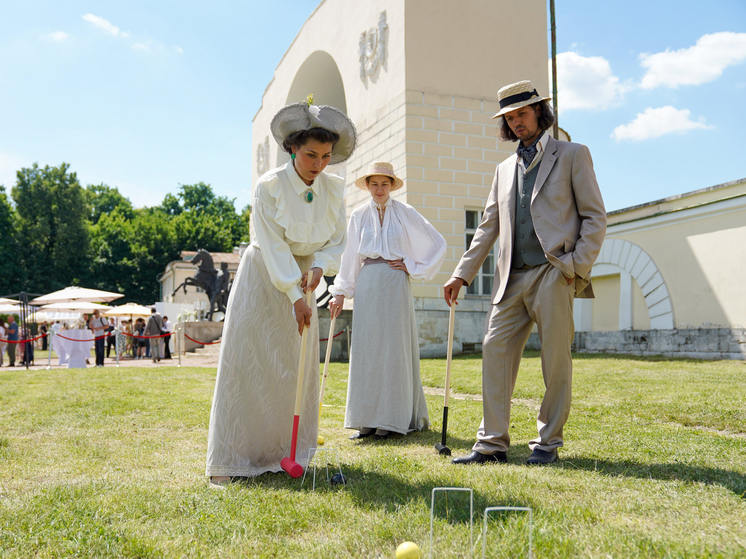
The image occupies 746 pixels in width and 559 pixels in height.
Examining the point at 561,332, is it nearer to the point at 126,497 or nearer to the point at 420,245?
the point at 420,245

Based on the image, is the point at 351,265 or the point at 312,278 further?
the point at 351,265

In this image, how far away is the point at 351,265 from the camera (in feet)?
18.0

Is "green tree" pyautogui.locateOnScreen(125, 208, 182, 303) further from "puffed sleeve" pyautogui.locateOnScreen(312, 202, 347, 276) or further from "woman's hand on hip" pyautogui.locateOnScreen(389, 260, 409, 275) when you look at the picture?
"puffed sleeve" pyautogui.locateOnScreen(312, 202, 347, 276)

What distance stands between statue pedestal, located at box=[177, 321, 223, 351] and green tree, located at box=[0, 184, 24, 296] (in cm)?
2898

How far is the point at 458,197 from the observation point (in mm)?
15195

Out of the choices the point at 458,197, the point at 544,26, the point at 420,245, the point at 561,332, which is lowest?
the point at 561,332

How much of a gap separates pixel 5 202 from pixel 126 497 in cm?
5393

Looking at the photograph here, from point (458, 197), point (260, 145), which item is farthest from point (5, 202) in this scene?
point (458, 197)

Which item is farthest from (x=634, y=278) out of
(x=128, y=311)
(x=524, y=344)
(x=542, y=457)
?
(x=128, y=311)

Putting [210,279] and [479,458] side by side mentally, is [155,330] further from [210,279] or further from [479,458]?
[479,458]

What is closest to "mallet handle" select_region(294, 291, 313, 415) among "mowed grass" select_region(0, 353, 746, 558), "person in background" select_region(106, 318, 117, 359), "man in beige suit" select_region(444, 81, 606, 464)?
"mowed grass" select_region(0, 353, 746, 558)

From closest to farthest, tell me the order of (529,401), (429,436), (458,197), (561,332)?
(561,332) → (429,436) → (529,401) → (458,197)

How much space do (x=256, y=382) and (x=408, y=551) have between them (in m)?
1.75

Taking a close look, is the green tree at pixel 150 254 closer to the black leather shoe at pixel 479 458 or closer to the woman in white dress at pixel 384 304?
the woman in white dress at pixel 384 304
